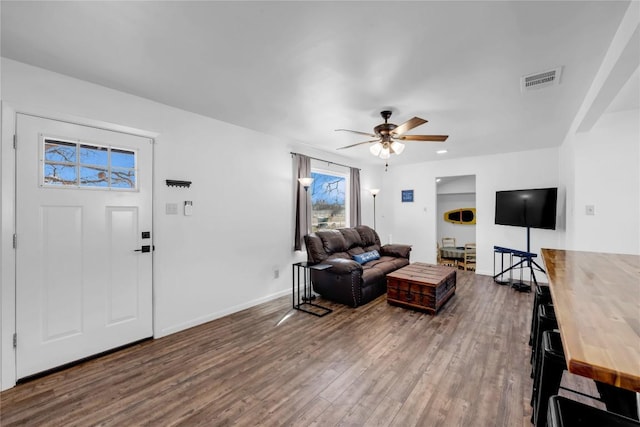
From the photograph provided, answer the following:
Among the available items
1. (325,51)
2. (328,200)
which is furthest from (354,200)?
(325,51)

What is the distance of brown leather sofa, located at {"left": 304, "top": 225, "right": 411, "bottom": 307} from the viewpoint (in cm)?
382

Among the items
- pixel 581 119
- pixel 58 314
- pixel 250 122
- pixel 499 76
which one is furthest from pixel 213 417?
pixel 581 119

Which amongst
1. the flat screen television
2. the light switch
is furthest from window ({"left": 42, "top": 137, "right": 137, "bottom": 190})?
the flat screen television

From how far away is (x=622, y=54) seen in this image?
173 cm

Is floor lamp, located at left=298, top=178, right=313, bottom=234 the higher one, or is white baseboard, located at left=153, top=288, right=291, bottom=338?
floor lamp, located at left=298, top=178, right=313, bottom=234

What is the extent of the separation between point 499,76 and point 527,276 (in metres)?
4.50

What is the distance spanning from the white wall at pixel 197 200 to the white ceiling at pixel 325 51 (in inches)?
7.7

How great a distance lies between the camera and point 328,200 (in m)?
5.54

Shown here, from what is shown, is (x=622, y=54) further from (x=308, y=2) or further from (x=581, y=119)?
(x=308, y=2)

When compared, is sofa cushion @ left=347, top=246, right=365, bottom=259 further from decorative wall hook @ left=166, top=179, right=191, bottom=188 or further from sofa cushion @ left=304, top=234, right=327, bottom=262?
decorative wall hook @ left=166, top=179, right=191, bottom=188

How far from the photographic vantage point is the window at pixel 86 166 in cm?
234

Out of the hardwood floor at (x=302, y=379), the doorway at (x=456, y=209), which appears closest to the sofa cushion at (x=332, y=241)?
the hardwood floor at (x=302, y=379)

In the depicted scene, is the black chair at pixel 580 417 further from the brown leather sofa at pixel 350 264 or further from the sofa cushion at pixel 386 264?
the sofa cushion at pixel 386 264

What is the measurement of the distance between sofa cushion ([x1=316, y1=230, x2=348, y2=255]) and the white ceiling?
210 cm
